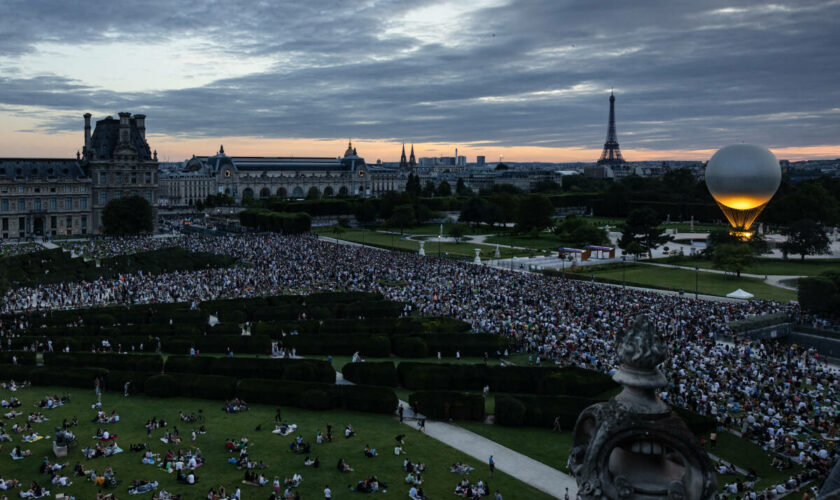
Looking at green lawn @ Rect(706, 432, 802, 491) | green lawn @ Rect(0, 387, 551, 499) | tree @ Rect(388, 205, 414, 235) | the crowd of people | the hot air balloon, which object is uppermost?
the hot air balloon

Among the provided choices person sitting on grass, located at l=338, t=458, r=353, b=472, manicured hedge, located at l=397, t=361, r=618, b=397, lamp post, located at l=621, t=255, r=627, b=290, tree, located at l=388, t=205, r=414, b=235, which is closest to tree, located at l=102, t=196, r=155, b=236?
tree, located at l=388, t=205, r=414, b=235

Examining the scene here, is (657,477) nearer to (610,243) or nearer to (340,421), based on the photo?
(340,421)

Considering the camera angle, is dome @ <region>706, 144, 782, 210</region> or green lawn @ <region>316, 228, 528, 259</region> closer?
dome @ <region>706, 144, 782, 210</region>

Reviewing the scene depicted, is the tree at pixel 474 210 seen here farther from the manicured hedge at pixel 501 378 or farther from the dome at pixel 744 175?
the manicured hedge at pixel 501 378

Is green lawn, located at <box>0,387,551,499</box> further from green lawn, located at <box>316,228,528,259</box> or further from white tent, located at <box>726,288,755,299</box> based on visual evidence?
green lawn, located at <box>316,228,528,259</box>

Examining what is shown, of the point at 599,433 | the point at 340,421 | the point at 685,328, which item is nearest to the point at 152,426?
the point at 340,421

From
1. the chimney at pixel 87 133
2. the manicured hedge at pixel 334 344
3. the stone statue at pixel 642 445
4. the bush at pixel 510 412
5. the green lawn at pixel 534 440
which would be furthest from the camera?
the chimney at pixel 87 133

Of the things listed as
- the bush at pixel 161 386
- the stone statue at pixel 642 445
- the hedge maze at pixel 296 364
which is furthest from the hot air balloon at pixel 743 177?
the stone statue at pixel 642 445
